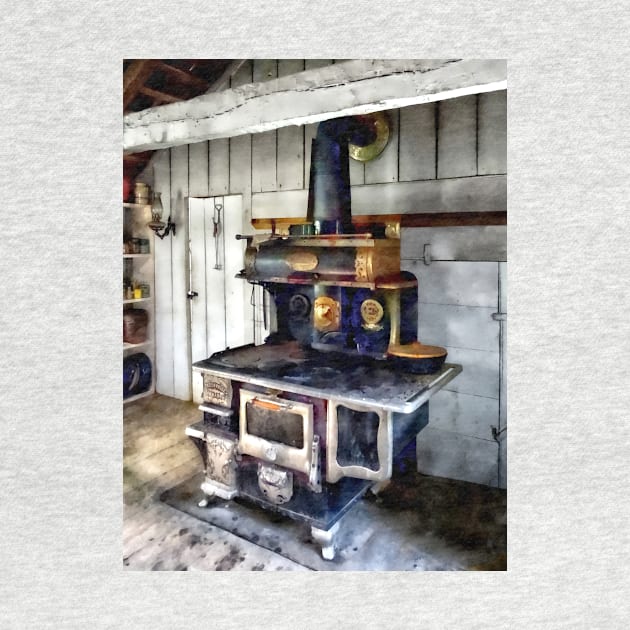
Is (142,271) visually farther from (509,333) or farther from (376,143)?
(509,333)

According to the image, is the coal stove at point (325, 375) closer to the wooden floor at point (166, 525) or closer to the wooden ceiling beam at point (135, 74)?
the wooden floor at point (166, 525)

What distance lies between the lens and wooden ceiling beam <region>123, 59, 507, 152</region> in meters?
1.47

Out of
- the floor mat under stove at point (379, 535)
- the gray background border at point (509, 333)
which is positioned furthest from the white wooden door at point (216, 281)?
the gray background border at point (509, 333)

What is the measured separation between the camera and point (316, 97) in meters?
1.72

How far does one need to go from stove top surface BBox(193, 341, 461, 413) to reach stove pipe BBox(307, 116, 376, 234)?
61cm

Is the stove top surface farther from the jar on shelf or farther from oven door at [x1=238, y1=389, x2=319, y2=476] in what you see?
the jar on shelf

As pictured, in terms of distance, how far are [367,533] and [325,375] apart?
0.72 m

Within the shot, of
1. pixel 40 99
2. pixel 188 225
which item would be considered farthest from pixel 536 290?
pixel 188 225

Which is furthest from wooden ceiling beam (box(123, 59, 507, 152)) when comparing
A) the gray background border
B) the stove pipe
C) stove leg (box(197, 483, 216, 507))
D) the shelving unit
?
stove leg (box(197, 483, 216, 507))

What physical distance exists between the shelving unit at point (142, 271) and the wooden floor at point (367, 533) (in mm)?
1032

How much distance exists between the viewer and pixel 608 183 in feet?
4.68

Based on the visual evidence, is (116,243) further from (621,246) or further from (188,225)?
(188,225)

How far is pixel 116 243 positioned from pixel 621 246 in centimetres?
153

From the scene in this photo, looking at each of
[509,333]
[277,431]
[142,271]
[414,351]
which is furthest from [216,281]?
[509,333]
